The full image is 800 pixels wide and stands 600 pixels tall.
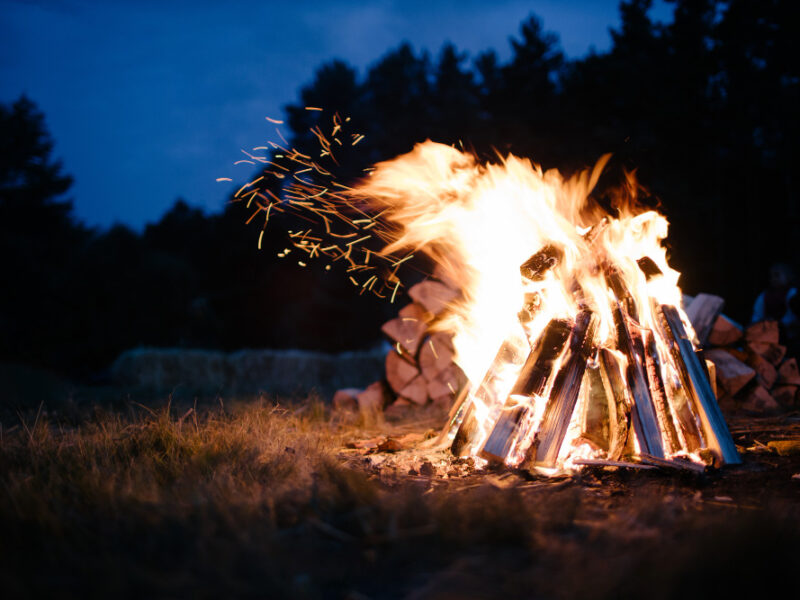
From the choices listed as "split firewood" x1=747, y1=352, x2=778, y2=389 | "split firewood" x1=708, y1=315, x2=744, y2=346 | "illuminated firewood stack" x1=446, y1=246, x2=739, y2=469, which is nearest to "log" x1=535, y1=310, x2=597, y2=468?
"illuminated firewood stack" x1=446, y1=246, x2=739, y2=469

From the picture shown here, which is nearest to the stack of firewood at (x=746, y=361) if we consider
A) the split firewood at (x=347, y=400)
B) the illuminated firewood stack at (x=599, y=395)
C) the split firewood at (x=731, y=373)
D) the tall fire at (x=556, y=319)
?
the split firewood at (x=731, y=373)

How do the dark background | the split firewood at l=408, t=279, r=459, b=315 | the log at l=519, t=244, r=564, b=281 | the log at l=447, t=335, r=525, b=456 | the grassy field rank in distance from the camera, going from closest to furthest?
1. the grassy field
2. the log at l=519, t=244, r=564, b=281
3. the log at l=447, t=335, r=525, b=456
4. the split firewood at l=408, t=279, r=459, b=315
5. the dark background

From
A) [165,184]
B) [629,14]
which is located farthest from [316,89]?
[165,184]

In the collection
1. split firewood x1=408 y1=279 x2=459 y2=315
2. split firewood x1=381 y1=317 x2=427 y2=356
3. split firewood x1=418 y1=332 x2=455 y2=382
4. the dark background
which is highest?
the dark background

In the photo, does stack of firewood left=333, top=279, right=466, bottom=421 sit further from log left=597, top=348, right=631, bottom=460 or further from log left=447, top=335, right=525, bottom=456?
log left=597, top=348, right=631, bottom=460

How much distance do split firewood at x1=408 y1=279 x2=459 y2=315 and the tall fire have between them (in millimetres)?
1524

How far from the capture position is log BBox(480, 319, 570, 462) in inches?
119

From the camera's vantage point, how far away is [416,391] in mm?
→ 6047

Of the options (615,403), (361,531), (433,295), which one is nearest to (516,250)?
(615,403)

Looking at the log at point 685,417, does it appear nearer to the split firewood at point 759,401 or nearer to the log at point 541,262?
the log at point 541,262

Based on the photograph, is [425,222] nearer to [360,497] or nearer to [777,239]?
[360,497]

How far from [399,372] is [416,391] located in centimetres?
30

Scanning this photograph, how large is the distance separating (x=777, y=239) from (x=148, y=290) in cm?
1804

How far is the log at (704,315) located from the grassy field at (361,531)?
2.73m
